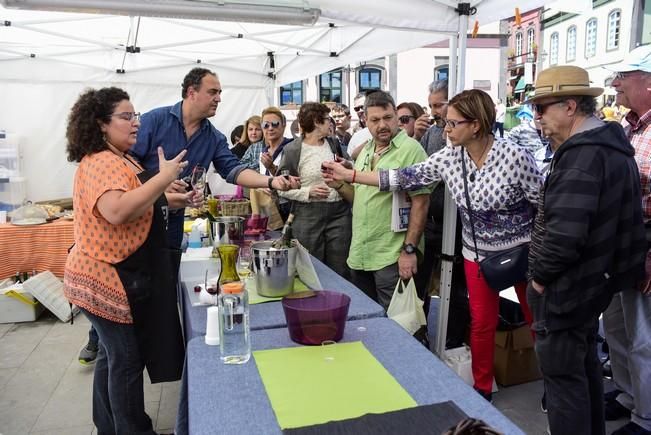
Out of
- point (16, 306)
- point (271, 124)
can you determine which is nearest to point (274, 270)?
point (271, 124)

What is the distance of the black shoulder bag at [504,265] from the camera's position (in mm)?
2248

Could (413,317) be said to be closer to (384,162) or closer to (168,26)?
(384,162)

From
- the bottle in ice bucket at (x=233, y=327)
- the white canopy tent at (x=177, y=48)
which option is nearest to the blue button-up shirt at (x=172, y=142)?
the white canopy tent at (x=177, y=48)

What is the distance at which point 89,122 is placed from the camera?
1.75m

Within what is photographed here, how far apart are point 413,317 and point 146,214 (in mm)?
1298

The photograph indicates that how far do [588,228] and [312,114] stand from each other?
5.79ft

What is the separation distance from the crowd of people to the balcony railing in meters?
24.5

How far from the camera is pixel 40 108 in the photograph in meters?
6.17

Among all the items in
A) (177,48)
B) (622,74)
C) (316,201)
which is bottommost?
→ (316,201)

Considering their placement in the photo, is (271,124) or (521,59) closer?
(271,124)

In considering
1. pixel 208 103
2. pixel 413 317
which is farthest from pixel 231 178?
pixel 413 317

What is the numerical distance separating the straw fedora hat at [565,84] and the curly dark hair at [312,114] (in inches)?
55.3

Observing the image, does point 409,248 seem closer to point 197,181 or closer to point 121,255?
point 197,181

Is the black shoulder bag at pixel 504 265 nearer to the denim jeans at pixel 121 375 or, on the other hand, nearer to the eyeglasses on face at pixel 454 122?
the eyeglasses on face at pixel 454 122
